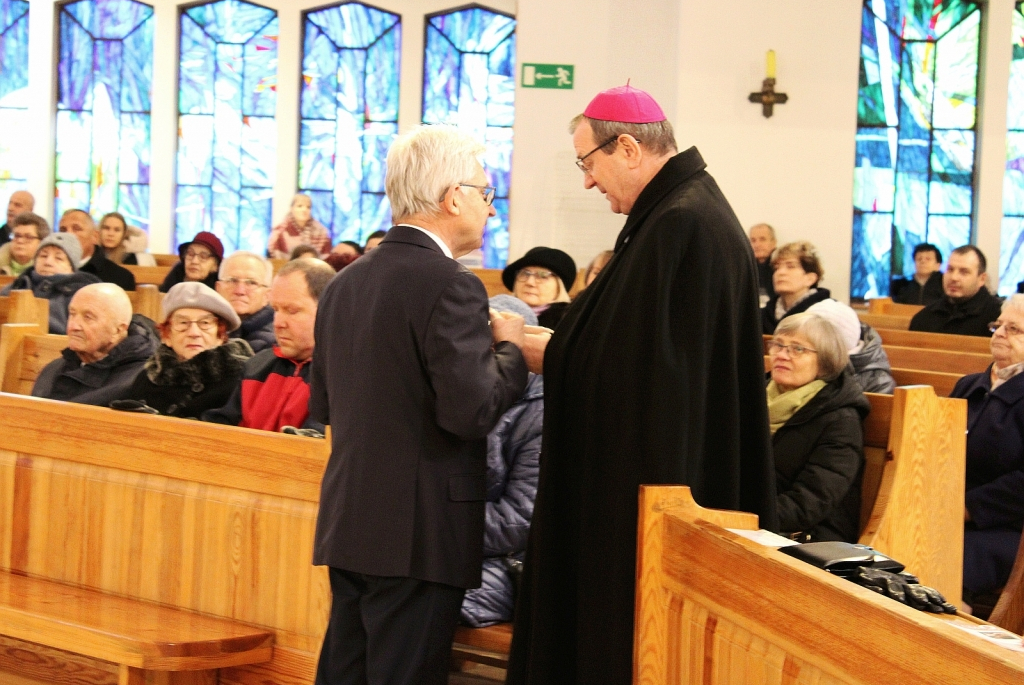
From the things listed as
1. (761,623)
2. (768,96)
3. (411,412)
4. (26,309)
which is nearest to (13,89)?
(768,96)

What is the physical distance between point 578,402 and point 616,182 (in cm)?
53

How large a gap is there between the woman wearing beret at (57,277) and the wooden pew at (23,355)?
1542 millimetres

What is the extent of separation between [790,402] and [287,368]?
1622mm

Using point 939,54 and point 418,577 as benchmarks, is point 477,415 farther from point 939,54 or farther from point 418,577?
point 939,54

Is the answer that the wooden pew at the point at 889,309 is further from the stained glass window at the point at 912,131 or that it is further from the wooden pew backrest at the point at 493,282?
the wooden pew backrest at the point at 493,282

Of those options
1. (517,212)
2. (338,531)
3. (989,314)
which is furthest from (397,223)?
(517,212)

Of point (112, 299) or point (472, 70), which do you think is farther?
point (472, 70)

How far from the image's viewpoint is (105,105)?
48.9 feet

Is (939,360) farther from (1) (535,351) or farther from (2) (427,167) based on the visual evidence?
(2) (427,167)

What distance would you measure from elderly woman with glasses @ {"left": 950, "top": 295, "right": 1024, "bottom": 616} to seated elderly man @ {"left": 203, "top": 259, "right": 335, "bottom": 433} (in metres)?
2.34

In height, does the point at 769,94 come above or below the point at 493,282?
above

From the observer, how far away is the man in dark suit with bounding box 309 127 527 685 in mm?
2457

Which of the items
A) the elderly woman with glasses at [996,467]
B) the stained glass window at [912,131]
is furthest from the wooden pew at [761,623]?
the stained glass window at [912,131]

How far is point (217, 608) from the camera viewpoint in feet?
10.5
